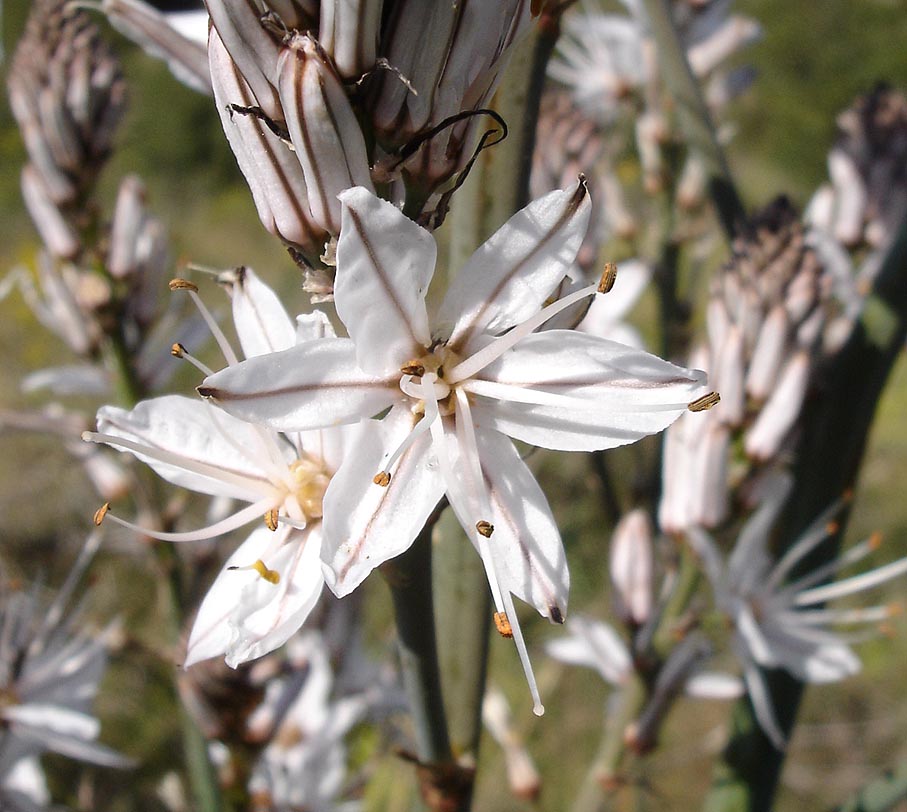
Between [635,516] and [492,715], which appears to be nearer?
[635,516]

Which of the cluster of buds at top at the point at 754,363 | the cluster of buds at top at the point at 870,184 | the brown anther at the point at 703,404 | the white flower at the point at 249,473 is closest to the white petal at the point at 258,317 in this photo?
the white flower at the point at 249,473

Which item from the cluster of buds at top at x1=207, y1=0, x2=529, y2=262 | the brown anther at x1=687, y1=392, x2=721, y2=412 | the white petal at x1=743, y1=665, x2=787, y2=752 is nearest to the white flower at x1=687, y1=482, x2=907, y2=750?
the white petal at x1=743, y1=665, x2=787, y2=752

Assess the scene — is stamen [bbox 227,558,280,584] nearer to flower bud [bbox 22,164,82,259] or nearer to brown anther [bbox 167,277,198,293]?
brown anther [bbox 167,277,198,293]

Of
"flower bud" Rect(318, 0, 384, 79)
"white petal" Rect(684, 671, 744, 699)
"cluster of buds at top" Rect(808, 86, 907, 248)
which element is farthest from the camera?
"cluster of buds at top" Rect(808, 86, 907, 248)

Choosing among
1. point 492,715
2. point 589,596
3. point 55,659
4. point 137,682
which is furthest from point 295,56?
point 589,596

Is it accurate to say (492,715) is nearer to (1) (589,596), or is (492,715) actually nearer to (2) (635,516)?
(2) (635,516)

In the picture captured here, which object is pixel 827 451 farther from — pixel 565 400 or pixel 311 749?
pixel 311 749

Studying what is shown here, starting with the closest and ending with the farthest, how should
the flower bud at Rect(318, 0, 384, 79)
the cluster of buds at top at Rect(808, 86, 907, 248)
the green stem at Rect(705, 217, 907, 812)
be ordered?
the flower bud at Rect(318, 0, 384, 79), the green stem at Rect(705, 217, 907, 812), the cluster of buds at top at Rect(808, 86, 907, 248)

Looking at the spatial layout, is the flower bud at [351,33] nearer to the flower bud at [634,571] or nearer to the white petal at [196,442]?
the white petal at [196,442]
